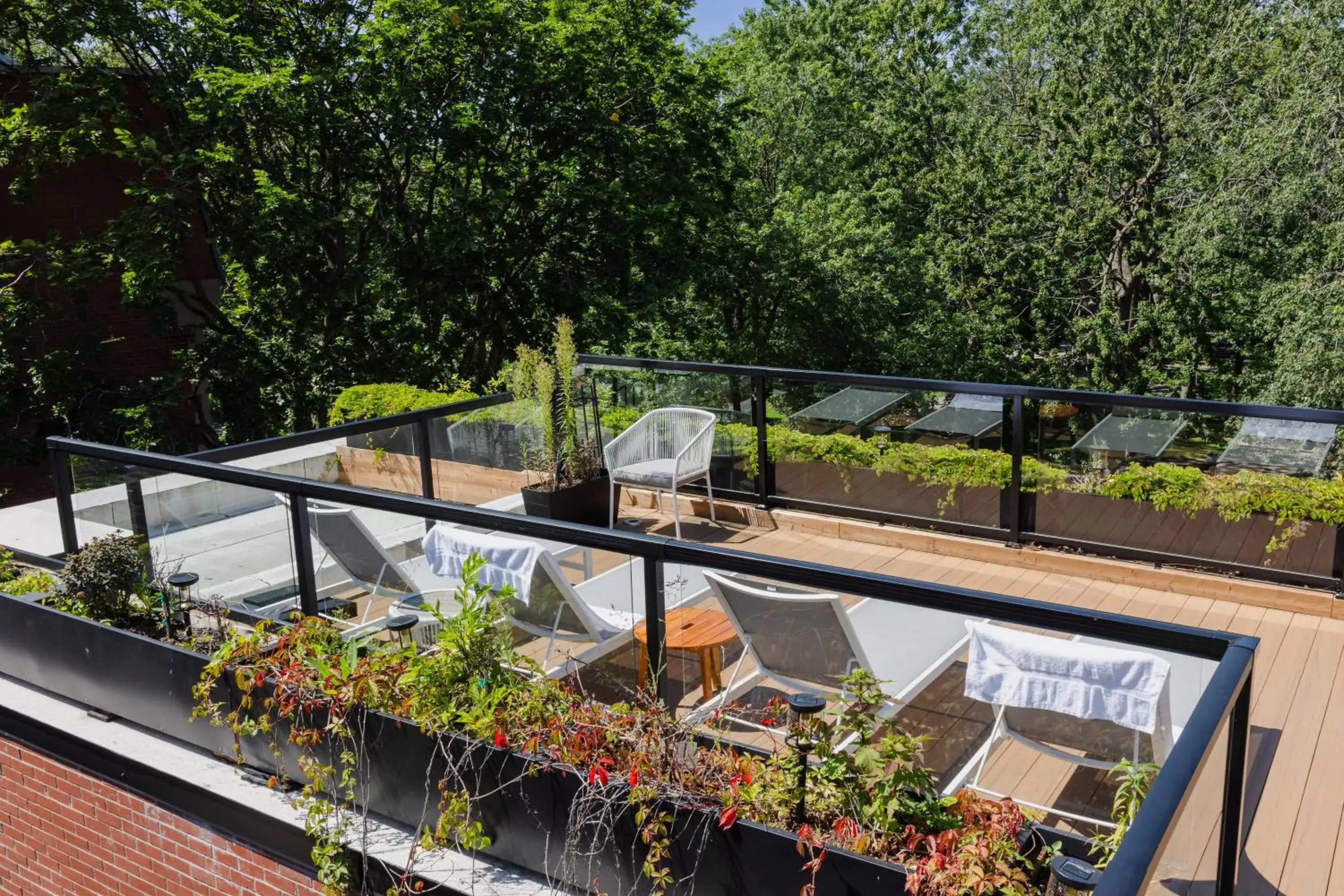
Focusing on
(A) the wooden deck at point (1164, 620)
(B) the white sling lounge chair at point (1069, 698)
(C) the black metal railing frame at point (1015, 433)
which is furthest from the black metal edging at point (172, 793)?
(C) the black metal railing frame at point (1015, 433)

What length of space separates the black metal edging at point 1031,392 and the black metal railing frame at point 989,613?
2.78 m

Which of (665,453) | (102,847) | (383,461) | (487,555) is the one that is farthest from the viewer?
(665,453)

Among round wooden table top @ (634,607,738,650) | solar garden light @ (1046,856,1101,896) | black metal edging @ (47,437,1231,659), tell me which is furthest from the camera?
round wooden table top @ (634,607,738,650)

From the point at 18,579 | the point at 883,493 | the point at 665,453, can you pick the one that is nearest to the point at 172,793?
the point at 18,579

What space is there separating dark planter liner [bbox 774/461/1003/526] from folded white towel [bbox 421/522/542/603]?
3265 millimetres

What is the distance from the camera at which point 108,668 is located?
171 inches

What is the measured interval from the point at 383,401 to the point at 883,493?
4.87 metres

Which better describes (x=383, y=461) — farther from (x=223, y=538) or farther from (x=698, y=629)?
(x=698, y=629)

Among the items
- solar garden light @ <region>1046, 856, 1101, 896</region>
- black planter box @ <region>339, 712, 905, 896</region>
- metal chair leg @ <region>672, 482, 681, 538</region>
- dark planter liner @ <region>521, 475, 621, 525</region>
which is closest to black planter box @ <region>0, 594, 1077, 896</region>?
black planter box @ <region>339, 712, 905, 896</region>

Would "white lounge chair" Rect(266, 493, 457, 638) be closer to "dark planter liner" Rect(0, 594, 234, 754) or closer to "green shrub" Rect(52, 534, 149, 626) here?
"dark planter liner" Rect(0, 594, 234, 754)

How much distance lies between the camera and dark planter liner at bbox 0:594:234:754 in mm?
4059

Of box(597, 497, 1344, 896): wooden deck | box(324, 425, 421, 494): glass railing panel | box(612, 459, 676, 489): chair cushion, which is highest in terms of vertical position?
box(324, 425, 421, 494): glass railing panel

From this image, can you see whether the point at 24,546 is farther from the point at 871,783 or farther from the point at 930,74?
the point at 930,74

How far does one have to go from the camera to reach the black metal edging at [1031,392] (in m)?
5.09
